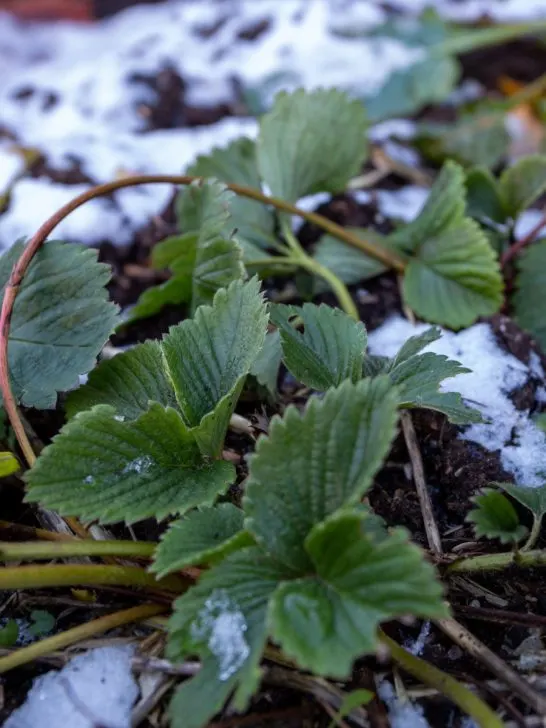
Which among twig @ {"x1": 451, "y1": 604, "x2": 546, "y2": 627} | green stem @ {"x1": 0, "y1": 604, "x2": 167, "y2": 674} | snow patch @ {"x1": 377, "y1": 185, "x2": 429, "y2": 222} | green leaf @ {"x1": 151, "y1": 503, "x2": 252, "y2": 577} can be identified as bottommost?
twig @ {"x1": 451, "y1": 604, "x2": 546, "y2": 627}

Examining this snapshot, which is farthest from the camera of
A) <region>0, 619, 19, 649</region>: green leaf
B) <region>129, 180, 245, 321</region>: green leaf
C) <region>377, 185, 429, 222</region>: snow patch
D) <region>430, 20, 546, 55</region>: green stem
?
<region>430, 20, 546, 55</region>: green stem

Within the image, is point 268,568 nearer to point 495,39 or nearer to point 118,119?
point 118,119

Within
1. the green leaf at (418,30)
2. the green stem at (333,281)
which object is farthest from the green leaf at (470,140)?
the green stem at (333,281)

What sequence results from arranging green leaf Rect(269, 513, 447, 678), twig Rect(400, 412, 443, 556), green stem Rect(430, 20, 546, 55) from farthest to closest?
green stem Rect(430, 20, 546, 55) < twig Rect(400, 412, 443, 556) < green leaf Rect(269, 513, 447, 678)

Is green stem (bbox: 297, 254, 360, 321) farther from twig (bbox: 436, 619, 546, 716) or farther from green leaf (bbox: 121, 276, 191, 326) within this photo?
twig (bbox: 436, 619, 546, 716)

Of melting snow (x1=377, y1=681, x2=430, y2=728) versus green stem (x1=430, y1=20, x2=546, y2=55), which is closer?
melting snow (x1=377, y1=681, x2=430, y2=728)

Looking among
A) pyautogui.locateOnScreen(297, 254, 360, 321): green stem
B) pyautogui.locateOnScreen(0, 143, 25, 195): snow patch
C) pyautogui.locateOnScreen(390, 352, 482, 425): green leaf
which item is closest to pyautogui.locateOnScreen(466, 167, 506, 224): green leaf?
pyautogui.locateOnScreen(297, 254, 360, 321): green stem

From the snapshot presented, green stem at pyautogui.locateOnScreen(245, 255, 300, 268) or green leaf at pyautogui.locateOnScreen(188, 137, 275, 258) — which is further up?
green leaf at pyautogui.locateOnScreen(188, 137, 275, 258)

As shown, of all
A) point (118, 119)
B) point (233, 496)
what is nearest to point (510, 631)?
point (233, 496)
